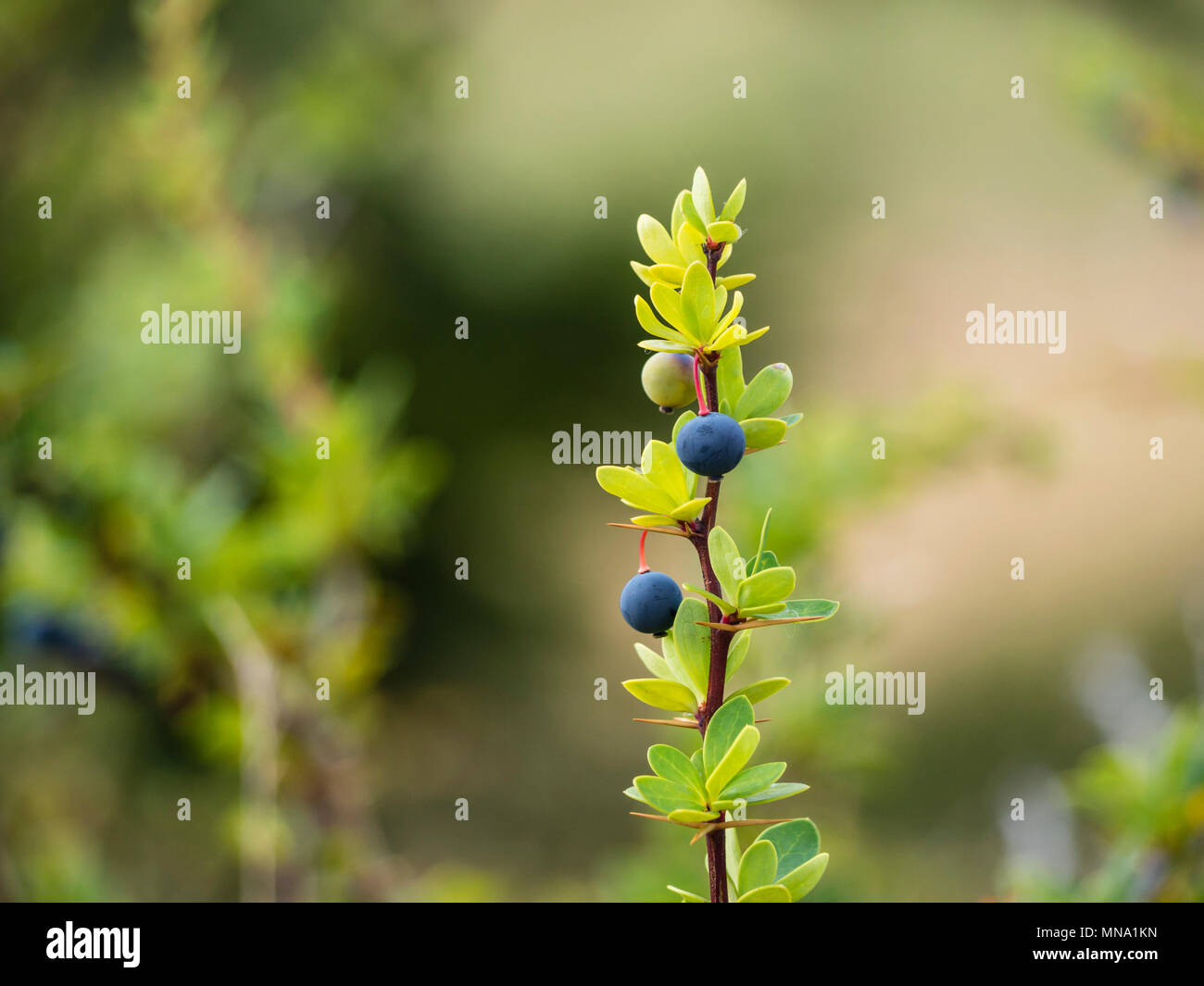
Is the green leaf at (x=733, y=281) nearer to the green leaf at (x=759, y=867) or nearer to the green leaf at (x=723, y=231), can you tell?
the green leaf at (x=723, y=231)

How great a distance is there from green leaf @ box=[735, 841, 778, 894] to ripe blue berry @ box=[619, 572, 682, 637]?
0.17 feet

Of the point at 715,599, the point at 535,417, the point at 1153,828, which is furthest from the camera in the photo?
the point at 535,417

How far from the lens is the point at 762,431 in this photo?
0.21 metres

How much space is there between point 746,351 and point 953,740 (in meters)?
0.71

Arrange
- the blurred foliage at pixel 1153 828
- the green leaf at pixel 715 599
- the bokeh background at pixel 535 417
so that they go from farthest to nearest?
1. the bokeh background at pixel 535 417
2. the blurred foliage at pixel 1153 828
3. the green leaf at pixel 715 599

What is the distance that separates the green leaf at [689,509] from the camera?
186 mm

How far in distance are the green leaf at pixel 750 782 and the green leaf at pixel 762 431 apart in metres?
0.07

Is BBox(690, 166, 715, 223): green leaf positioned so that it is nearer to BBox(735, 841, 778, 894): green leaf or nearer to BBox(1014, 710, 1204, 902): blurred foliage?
BBox(735, 841, 778, 894): green leaf

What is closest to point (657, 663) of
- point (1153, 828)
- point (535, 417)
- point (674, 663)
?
point (674, 663)

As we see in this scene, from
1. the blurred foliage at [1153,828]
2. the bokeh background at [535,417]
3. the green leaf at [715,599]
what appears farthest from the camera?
the bokeh background at [535,417]

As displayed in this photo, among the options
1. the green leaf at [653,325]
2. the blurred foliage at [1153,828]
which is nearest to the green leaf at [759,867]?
the green leaf at [653,325]

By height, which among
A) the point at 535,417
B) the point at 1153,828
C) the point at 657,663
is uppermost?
the point at 535,417

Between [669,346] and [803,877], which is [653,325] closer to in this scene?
[669,346]

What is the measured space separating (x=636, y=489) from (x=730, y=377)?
4 cm
